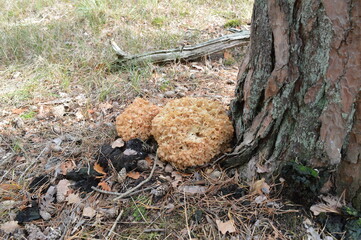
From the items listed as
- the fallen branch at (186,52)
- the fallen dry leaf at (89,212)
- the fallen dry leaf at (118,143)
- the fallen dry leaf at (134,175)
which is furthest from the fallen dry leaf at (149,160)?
the fallen branch at (186,52)

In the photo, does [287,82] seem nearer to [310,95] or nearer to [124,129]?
[310,95]

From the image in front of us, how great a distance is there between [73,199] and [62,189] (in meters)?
0.18

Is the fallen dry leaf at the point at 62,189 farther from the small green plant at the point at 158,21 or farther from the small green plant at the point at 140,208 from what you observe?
the small green plant at the point at 158,21

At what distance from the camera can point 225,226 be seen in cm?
223

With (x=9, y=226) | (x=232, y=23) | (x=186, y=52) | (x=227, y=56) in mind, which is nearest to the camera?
(x=9, y=226)

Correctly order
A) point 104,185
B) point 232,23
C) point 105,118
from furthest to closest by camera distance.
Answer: point 232,23 → point 105,118 → point 104,185

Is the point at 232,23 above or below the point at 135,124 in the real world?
above

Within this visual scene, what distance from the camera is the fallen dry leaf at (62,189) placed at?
258cm

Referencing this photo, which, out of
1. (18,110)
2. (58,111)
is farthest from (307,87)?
(18,110)

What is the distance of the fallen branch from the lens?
484 centimetres

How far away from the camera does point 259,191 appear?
2416 millimetres

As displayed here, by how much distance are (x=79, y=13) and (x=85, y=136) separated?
438cm

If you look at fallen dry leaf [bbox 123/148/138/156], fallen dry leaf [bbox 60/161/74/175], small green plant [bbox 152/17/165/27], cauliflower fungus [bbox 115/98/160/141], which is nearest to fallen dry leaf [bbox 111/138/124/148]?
cauliflower fungus [bbox 115/98/160/141]

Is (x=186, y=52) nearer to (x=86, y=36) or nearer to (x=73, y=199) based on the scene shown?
(x=86, y=36)
